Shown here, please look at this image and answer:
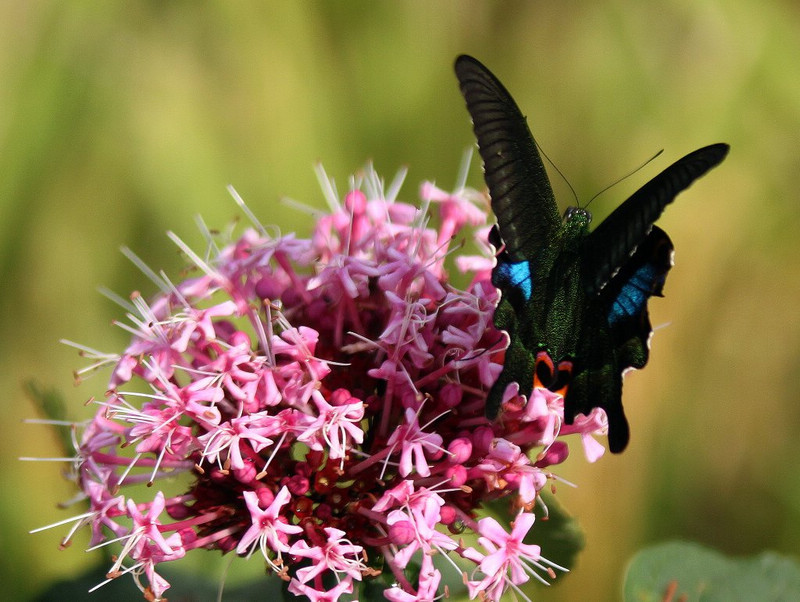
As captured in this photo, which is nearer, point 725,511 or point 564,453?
point 564,453

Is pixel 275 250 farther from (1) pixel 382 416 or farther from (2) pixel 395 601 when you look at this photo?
(2) pixel 395 601

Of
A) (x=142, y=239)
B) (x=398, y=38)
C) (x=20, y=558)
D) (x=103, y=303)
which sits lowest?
(x=20, y=558)

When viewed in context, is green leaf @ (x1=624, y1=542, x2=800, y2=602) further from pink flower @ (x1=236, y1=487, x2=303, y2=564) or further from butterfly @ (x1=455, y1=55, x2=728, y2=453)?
pink flower @ (x1=236, y1=487, x2=303, y2=564)

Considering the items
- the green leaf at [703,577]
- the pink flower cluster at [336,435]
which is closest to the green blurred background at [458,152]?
Result: the green leaf at [703,577]

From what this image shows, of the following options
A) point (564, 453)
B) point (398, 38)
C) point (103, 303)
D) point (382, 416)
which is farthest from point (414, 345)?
point (398, 38)

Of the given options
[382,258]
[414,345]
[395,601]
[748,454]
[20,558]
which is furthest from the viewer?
[748,454]

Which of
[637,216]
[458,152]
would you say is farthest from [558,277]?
[458,152]

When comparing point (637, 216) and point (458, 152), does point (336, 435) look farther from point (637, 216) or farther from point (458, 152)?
point (458, 152)

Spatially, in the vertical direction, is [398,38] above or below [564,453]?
above
